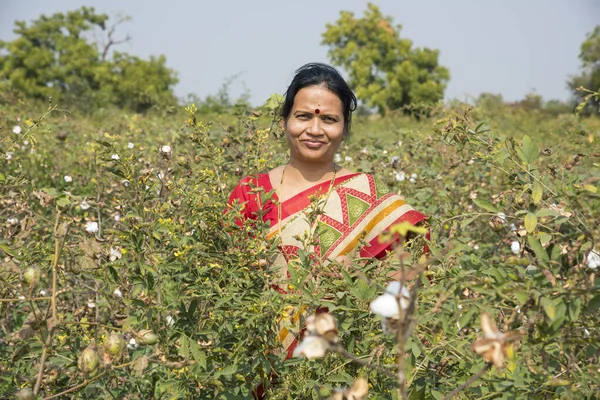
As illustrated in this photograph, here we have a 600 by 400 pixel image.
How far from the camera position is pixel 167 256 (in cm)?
190

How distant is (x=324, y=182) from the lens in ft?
8.13

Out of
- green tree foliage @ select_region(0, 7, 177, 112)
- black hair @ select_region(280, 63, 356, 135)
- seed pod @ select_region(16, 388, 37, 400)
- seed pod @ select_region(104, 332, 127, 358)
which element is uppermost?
green tree foliage @ select_region(0, 7, 177, 112)

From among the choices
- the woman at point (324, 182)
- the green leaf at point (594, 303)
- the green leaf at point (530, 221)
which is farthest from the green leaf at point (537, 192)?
the woman at point (324, 182)

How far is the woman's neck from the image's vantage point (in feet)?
8.21

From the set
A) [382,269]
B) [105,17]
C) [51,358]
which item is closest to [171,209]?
[51,358]

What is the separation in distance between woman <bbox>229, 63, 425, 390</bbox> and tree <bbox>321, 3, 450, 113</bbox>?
4430 cm

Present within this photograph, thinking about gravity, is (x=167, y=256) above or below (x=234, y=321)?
above

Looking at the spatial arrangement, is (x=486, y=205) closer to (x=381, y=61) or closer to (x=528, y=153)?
(x=528, y=153)

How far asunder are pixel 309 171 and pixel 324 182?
7 centimetres

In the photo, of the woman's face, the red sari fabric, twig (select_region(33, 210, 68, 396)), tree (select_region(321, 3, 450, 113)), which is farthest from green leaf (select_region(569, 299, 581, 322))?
tree (select_region(321, 3, 450, 113))

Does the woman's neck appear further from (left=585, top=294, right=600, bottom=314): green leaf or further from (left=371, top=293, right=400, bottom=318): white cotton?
(left=371, top=293, right=400, bottom=318): white cotton

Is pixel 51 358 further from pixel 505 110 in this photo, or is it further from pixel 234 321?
pixel 505 110

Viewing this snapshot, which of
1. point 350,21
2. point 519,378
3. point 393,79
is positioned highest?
point 350,21

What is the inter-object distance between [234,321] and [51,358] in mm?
522
